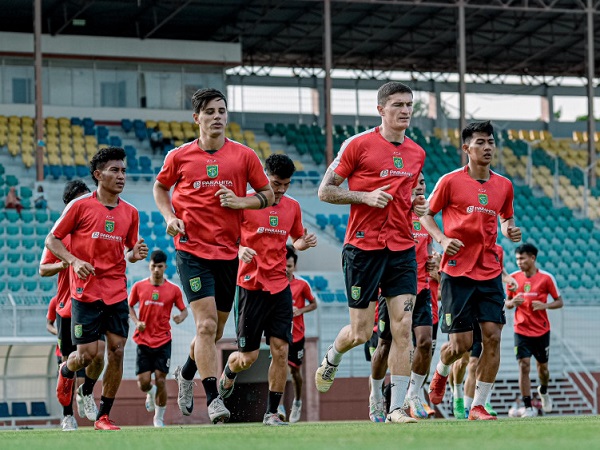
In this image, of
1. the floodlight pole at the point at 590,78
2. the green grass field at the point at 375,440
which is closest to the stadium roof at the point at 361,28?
the floodlight pole at the point at 590,78

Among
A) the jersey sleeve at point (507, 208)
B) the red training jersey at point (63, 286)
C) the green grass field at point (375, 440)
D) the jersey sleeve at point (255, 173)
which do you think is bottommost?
the green grass field at point (375, 440)

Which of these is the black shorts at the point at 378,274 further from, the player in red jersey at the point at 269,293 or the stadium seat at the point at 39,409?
the stadium seat at the point at 39,409

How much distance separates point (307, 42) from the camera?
150 ft

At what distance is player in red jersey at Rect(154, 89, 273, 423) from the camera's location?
34.9 feet

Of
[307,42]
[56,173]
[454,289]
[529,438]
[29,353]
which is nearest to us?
[529,438]

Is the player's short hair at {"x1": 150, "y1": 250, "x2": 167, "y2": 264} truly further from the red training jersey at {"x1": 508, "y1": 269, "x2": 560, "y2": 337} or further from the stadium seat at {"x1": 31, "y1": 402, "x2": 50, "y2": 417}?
the red training jersey at {"x1": 508, "y1": 269, "x2": 560, "y2": 337}

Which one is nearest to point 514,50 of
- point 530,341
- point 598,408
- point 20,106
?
point 20,106

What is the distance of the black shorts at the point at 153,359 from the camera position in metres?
18.7

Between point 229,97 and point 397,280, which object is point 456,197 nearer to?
point 397,280

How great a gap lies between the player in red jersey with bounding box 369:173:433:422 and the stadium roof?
22.0m

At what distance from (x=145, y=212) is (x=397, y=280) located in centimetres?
2027

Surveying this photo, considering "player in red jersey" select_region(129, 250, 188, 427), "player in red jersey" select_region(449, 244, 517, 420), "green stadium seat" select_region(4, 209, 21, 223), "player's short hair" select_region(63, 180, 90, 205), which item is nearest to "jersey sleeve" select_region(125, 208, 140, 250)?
"player's short hair" select_region(63, 180, 90, 205)

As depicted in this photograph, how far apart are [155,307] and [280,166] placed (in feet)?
20.2

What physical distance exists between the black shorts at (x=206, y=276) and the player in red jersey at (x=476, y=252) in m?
2.25
